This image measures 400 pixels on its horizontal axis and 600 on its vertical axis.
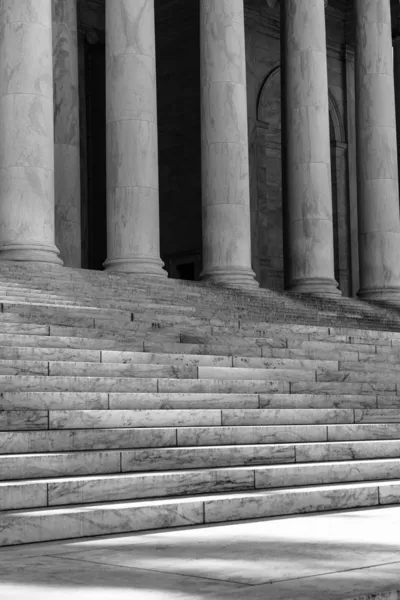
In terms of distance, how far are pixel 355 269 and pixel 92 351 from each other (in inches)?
4092

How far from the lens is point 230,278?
89312mm

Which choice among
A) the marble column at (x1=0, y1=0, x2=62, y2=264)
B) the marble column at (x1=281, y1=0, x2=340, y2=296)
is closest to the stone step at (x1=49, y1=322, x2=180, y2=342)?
the marble column at (x1=0, y1=0, x2=62, y2=264)

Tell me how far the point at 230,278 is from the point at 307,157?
652 inches

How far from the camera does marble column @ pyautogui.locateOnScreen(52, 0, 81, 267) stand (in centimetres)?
9312

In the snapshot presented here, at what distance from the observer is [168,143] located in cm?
13312

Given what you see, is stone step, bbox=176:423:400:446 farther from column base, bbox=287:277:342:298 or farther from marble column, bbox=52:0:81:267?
marble column, bbox=52:0:81:267

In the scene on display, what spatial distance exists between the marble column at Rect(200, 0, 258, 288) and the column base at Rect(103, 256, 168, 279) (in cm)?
840

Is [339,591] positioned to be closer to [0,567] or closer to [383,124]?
[0,567]

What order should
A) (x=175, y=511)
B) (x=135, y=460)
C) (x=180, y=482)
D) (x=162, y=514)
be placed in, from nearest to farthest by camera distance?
(x=162, y=514)
(x=175, y=511)
(x=180, y=482)
(x=135, y=460)

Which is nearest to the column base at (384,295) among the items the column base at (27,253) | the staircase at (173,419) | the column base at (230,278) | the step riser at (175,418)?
the column base at (230,278)

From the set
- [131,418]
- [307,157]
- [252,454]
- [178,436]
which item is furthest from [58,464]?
[307,157]

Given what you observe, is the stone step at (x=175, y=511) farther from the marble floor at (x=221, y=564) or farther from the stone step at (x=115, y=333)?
the stone step at (x=115, y=333)

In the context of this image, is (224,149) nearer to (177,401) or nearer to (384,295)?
(384,295)

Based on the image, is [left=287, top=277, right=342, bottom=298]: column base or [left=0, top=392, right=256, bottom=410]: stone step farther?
[left=287, top=277, right=342, bottom=298]: column base
